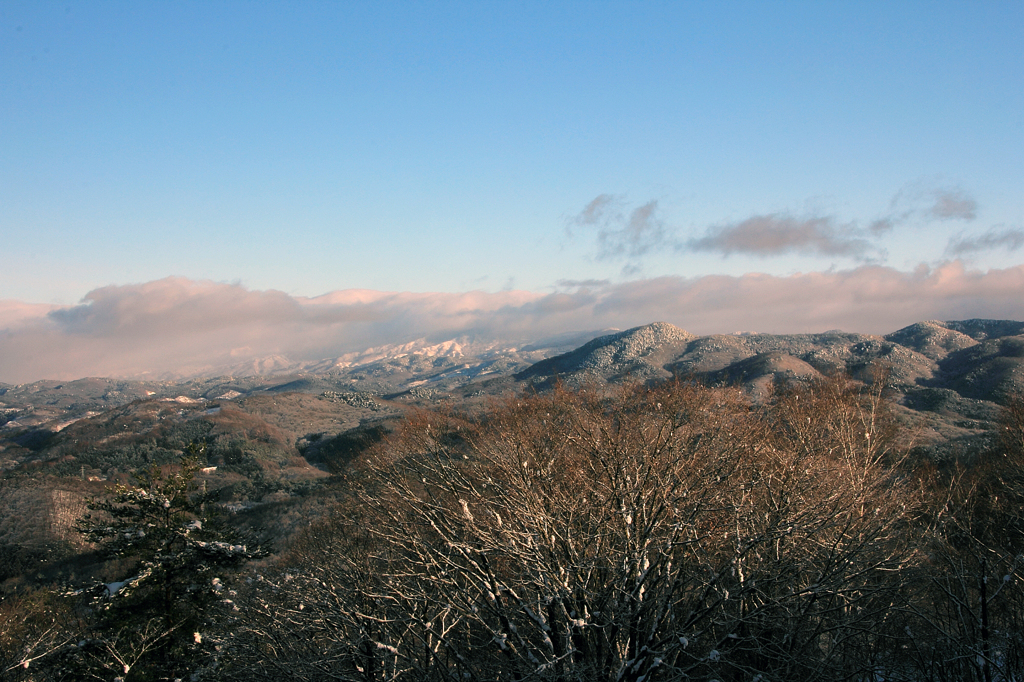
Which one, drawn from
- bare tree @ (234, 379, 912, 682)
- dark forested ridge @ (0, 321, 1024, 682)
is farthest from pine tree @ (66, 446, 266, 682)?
bare tree @ (234, 379, 912, 682)

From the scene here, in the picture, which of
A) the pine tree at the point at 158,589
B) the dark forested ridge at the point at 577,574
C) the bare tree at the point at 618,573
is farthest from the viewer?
the pine tree at the point at 158,589

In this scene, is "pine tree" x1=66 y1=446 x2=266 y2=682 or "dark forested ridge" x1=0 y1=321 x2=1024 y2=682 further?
"pine tree" x1=66 y1=446 x2=266 y2=682

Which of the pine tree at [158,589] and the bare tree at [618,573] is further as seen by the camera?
the pine tree at [158,589]

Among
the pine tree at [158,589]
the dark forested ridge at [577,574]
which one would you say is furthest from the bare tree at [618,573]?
the pine tree at [158,589]

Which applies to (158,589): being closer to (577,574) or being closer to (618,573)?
(577,574)

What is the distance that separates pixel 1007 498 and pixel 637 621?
3244cm

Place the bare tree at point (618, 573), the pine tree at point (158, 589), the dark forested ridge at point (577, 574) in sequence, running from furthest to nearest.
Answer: the pine tree at point (158, 589) < the dark forested ridge at point (577, 574) < the bare tree at point (618, 573)

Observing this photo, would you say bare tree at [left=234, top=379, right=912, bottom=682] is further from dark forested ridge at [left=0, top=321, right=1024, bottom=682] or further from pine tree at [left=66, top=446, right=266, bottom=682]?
pine tree at [left=66, top=446, right=266, bottom=682]

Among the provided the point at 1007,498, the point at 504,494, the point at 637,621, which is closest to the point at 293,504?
the point at 504,494

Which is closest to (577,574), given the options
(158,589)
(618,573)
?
(618,573)

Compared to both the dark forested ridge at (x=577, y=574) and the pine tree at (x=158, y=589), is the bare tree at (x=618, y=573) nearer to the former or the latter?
the dark forested ridge at (x=577, y=574)

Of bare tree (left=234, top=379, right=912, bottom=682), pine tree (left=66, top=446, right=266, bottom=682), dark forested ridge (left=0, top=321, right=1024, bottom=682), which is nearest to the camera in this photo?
bare tree (left=234, top=379, right=912, bottom=682)

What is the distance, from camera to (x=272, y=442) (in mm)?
134125

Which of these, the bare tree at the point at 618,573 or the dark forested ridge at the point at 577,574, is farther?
the dark forested ridge at the point at 577,574
